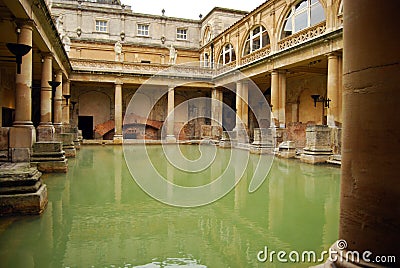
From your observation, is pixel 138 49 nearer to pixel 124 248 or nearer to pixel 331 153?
pixel 331 153

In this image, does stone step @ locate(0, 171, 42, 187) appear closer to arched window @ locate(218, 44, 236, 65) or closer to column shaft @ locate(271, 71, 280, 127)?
column shaft @ locate(271, 71, 280, 127)

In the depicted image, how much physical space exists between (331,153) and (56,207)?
37.4ft

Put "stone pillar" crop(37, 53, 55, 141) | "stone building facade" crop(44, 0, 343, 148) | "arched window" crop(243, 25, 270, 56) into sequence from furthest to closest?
"arched window" crop(243, 25, 270, 56)
"stone building facade" crop(44, 0, 343, 148)
"stone pillar" crop(37, 53, 55, 141)

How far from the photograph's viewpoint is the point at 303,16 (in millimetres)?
17078

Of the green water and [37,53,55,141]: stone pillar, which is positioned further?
[37,53,55,141]: stone pillar

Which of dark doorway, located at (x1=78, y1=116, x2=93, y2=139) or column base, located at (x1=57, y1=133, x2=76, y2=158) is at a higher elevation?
dark doorway, located at (x1=78, y1=116, x2=93, y2=139)

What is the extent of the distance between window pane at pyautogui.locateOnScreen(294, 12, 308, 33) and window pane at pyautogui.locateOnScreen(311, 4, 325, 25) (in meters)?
0.53

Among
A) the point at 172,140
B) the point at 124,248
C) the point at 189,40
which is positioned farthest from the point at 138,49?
the point at 124,248

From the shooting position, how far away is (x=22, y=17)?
9.41 metres

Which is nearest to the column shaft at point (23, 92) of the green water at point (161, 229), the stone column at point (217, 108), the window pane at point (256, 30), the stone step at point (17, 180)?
the green water at point (161, 229)

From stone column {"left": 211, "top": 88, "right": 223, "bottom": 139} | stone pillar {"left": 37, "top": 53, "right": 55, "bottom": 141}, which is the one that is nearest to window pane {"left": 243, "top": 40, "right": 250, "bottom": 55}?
stone column {"left": 211, "top": 88, "right": 223, "bottom": 139}

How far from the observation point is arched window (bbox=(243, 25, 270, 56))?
832 inches

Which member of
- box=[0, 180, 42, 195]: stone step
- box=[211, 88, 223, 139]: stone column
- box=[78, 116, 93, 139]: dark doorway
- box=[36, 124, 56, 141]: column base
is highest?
box=[211, 88, 223, 139]: stone column

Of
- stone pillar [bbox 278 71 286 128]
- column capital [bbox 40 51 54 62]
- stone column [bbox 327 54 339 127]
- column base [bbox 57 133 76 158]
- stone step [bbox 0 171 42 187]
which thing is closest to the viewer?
stone step [bbox 0 171 42 187]
